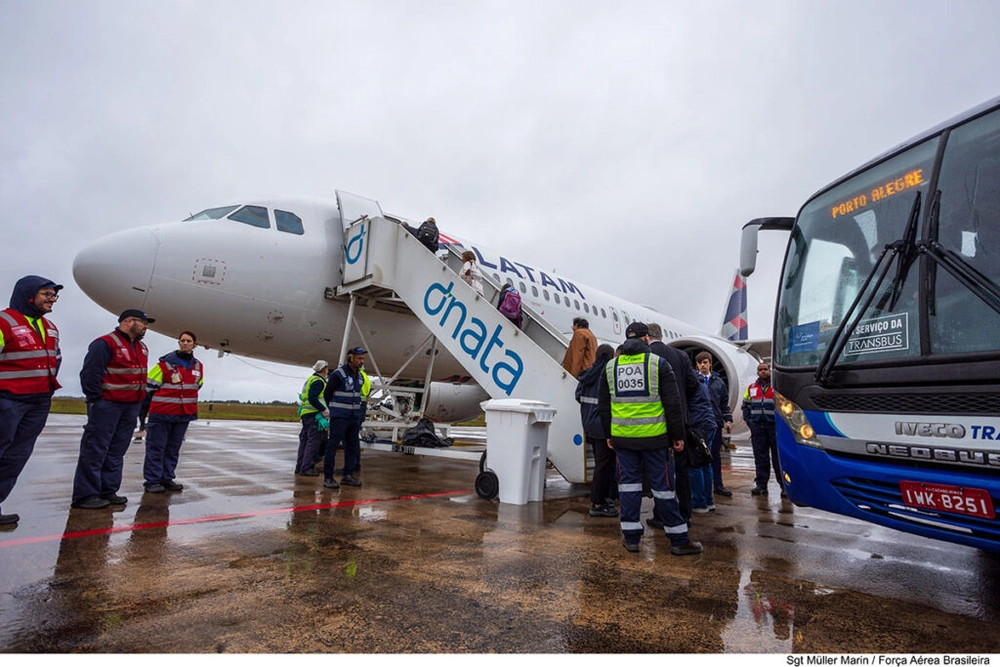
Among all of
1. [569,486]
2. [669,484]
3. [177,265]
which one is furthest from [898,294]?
[177,265]

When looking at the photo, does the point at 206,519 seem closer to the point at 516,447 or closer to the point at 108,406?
the point at 108,406

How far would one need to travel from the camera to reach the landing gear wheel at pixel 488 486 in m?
5.54

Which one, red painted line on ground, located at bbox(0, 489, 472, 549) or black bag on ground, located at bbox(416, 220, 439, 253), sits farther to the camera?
black bag on ground, located at bbox(416, 220, 439, 253)

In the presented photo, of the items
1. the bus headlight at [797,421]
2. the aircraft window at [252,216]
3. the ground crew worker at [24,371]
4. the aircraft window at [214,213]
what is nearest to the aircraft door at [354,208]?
the aircraft window at [252,216]

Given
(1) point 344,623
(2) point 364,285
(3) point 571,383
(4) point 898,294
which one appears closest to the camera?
(1) point 344,623

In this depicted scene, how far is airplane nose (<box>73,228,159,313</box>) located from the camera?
21.1 ft

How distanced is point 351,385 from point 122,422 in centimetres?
214

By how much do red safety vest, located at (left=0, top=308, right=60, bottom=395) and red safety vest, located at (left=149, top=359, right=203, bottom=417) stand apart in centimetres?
139

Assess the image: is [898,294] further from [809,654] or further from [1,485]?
[1,485]

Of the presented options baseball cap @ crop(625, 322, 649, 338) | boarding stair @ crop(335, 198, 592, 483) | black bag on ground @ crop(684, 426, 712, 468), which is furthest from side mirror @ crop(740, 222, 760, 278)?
boarding stair @ crop(335, 198, 592, 483)

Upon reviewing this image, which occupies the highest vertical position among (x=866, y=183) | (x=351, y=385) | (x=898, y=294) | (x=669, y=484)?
(x=866, y=183)

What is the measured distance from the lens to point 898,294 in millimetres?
3223

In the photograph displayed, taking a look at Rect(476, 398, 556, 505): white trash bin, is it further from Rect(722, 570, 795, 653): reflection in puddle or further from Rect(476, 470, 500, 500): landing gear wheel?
Rect(722, 570, 795, 653): reflection in puddle

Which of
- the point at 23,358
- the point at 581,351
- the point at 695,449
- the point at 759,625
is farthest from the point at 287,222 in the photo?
the point at 759,625
